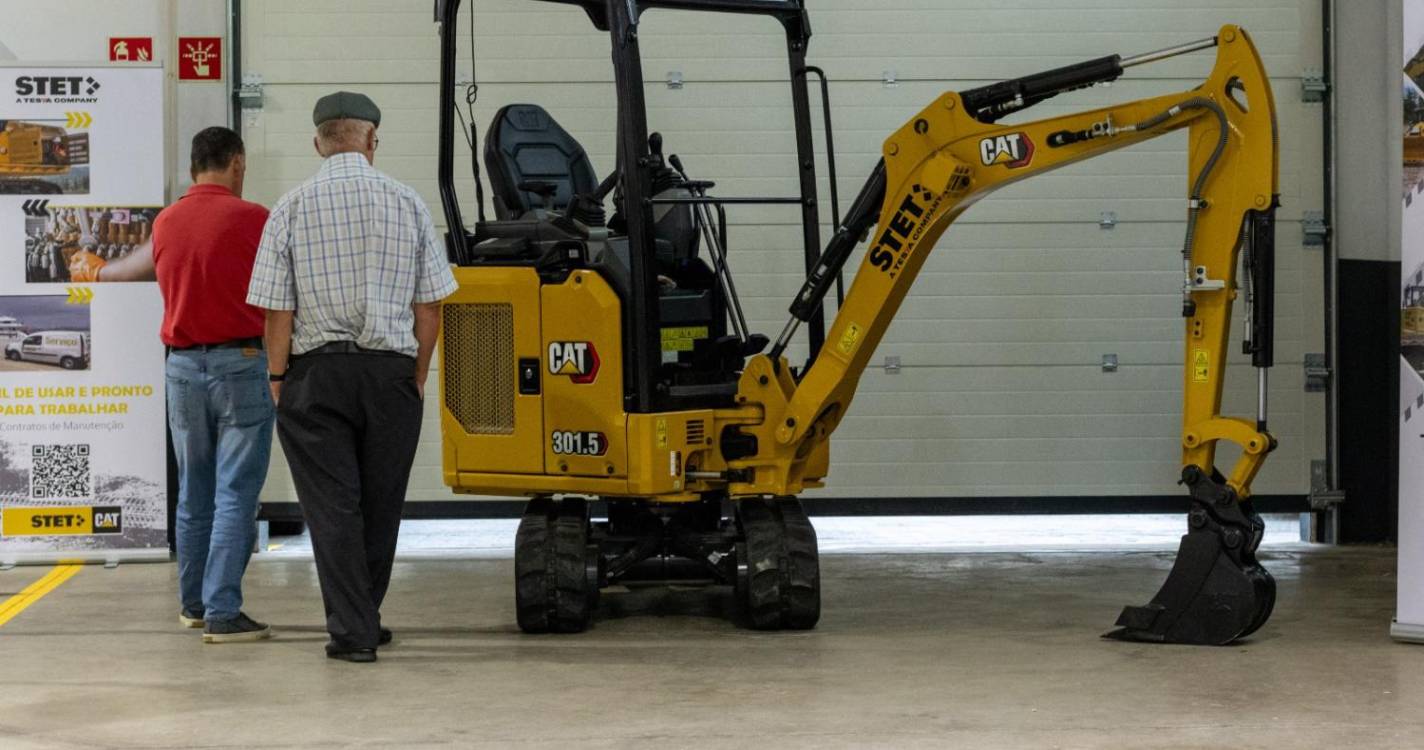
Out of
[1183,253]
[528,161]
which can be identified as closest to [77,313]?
[528,161]

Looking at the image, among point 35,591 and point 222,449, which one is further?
point 35,591

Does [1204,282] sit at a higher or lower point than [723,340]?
higher

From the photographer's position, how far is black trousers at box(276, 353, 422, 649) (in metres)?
6.60

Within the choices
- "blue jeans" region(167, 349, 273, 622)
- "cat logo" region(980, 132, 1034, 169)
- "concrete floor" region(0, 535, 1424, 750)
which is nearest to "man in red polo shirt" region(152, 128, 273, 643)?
"blue jeans" region(167, 349, 273, 622)

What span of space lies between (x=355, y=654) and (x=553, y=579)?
0.91 m

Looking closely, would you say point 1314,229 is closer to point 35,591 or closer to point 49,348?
point 49,348

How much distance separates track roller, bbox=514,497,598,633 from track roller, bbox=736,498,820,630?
0.60m

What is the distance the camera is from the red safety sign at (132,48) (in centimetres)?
1002

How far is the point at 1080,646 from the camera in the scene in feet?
23.0

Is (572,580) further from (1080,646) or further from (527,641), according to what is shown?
(1080,646)

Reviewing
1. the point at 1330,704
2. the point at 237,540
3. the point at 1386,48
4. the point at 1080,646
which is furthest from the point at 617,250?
the point at 1386,48

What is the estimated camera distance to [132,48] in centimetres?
1003

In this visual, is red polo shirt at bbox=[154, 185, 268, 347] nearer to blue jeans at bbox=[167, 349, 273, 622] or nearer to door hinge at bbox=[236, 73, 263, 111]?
blue jeans at bbox=[167, 349, 273, 622]

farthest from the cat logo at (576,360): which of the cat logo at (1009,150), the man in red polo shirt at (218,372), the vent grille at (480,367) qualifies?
the cat logo at (1009,150)
